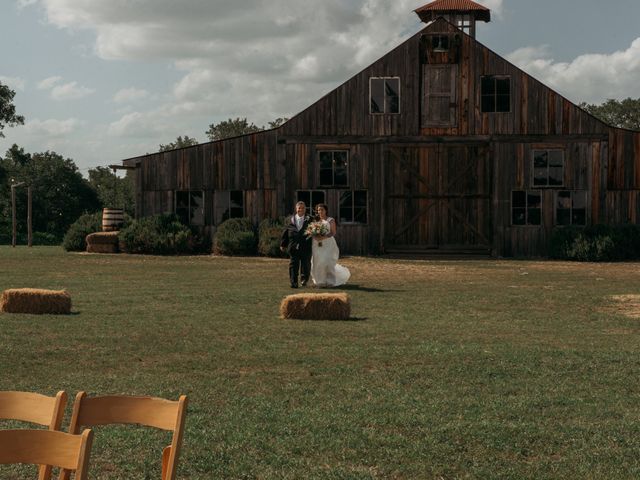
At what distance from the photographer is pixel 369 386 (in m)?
9.87

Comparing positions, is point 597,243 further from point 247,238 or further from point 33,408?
point 33,408

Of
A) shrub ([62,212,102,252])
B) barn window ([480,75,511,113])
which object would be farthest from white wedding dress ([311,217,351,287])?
shrub ([62,212,102,252])

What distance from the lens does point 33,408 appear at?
4.42 metres

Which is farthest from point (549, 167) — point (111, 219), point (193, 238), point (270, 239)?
point (111, 219)

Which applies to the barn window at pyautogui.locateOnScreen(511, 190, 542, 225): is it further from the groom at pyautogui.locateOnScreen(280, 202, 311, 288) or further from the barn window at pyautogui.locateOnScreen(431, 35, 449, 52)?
the groom at pyautogui.locateOnScreen(280, 202, 311, 288)

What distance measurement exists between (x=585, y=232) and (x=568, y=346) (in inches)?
922

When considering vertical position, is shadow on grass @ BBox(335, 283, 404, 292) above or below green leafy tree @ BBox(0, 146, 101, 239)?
below

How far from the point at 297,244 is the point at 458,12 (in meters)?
23.0

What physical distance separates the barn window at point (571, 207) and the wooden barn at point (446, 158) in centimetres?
4

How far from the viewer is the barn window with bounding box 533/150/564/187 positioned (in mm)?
36656

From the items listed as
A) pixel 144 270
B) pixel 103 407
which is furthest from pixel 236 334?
pixel 144 270

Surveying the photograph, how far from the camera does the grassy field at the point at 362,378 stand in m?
7.16

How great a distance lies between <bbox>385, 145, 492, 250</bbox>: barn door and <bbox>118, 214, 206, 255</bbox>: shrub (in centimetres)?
771

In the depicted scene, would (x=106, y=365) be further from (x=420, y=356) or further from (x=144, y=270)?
(x=144, y=270)
